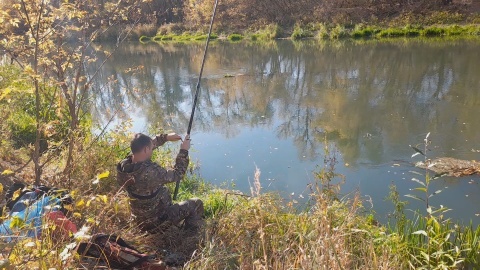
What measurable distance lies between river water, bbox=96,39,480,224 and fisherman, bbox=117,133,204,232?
28.8 inches

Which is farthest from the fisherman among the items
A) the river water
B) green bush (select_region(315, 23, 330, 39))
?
green bush (select_region(315, 23, 330, 39))

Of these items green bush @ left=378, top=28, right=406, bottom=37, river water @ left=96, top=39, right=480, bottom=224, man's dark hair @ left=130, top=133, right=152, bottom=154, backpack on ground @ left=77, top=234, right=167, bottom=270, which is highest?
man's dark hair @ left=130, top=133, right=152, bottom=154

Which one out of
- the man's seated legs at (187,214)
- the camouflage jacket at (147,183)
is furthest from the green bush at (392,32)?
the camouflage jacket at (147,183)

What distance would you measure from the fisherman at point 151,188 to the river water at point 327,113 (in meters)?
0.73

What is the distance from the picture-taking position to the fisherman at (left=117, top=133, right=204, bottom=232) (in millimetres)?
2959

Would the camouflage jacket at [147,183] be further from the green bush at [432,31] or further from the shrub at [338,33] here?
the shrub at [338,33]

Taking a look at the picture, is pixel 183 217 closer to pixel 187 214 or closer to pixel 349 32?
pixel 187 214

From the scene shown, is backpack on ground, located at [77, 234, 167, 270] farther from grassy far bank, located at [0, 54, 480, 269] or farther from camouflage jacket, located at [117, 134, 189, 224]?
camouflage jacket, located at [117, 134, 189, 224]

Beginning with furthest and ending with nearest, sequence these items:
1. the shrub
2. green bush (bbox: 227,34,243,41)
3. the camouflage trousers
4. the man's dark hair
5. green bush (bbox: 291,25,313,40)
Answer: green bush (bbox: 227,34,243,41), green bush (bbox: 291,25,313,40), the shrub, the camouflage trousers, the man's dark hair

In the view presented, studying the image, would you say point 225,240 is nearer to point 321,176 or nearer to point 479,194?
point 321,176

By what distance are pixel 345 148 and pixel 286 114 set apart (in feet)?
7.72

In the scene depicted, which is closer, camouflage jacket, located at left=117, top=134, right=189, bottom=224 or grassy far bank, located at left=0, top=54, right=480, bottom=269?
grassy far bank, located at left=0, top=54, right=480, bottom=269

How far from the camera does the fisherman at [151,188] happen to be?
2959mm

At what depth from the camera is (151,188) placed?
3055 mm
